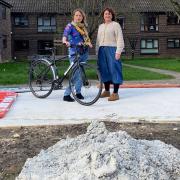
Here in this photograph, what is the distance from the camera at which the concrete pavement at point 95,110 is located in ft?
26.3

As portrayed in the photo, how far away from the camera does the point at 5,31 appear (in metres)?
50.7

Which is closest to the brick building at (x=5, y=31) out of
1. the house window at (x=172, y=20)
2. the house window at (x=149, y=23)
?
the house window at (x=149, y=23)

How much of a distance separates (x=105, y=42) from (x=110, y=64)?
43cm

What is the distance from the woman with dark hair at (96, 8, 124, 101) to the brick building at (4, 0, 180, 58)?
149 feet

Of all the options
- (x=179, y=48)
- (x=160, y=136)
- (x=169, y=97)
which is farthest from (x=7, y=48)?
(x=160, y=136)

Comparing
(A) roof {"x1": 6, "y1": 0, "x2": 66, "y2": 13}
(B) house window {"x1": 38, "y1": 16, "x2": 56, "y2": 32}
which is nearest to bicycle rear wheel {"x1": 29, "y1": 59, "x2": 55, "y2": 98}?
(A) roof {"x1": 6, "y1": 0, "x2": 66, "y2": 13}

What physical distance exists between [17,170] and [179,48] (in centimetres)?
5493

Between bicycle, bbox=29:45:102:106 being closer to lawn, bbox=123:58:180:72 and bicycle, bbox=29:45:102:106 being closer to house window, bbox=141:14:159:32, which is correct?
lawn, bbox=123:58:180:72

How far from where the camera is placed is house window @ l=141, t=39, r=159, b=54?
58.2 metres

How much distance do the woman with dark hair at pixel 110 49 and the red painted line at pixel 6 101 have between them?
1863 mm

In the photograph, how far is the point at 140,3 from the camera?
2274 inches

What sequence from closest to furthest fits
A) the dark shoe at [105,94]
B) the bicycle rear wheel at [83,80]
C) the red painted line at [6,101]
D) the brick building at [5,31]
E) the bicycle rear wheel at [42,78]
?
the red painted line at [6,101] → the bicycle rear wheel at [83,80] → the bicycle rear wheel at [42,78] → the dark shoe at [105,94] → the brick building at [5,31]

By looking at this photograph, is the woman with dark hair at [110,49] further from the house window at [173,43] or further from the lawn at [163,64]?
the house window at [173,43]

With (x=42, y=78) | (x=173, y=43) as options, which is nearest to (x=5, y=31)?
(x=173, y=43)
